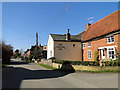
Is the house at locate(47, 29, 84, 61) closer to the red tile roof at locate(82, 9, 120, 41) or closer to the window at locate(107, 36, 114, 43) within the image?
the red tile roof at locate(82, 9, 120, 41)

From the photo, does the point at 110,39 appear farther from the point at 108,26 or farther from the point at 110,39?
the point at 108,26

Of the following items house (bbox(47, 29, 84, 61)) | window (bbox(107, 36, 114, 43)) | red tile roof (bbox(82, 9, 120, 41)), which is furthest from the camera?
house (bbox(47, 29, 84, 61))

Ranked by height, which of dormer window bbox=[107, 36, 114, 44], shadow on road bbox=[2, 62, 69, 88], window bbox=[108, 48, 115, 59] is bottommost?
shadow on road bbox=[2, 62, 69, 88]

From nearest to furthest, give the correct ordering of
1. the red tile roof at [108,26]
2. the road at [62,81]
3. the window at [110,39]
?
the road at [62,81] < the window at [110,39] < the red tile roof at [108,26]

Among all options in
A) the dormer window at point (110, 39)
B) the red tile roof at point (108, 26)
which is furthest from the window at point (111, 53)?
the red tile roof at point (108, 26)

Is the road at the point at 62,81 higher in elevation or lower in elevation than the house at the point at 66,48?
lower

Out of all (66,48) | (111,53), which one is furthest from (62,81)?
(66,48)

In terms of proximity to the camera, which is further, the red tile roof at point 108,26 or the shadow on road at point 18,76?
the red tile roof at point 108,26

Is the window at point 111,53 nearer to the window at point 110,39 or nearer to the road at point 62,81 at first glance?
the window at point 110,39

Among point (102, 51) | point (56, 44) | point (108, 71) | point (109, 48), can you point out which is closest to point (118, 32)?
point (109, 48)

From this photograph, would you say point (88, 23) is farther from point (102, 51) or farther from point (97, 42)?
point (102, 51)

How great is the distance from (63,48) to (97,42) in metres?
8.20

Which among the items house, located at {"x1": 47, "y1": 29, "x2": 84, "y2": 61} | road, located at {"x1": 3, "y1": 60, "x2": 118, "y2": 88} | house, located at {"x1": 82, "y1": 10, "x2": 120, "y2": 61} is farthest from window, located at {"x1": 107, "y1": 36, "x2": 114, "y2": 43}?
house, located at {"x1": 47, "y1": 29, "x2": 84, "y2": 61}

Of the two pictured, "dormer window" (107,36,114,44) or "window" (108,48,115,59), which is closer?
"window" (108,48,115,59)
